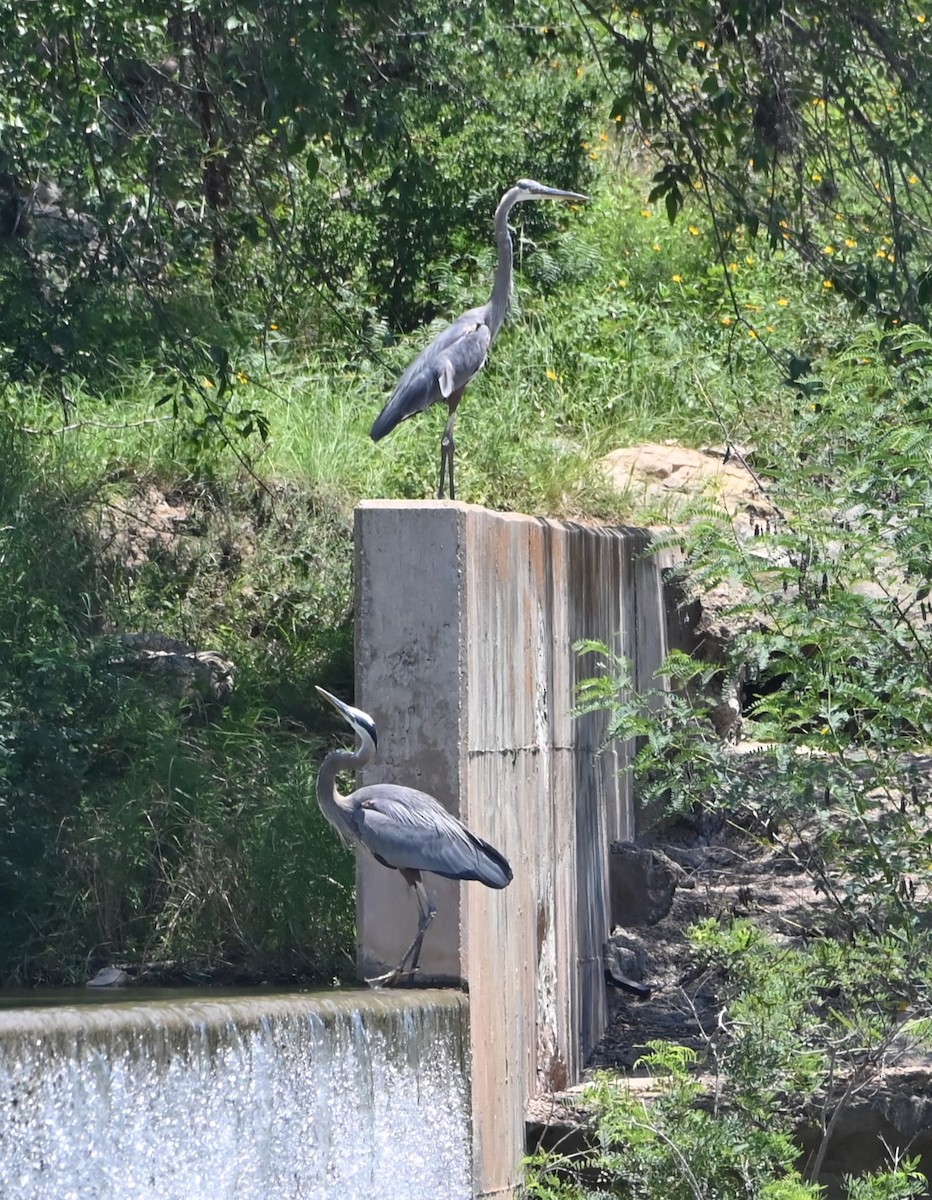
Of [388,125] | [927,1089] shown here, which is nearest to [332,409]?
[388,125]

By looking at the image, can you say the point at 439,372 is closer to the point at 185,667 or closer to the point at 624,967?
the point at 185,667

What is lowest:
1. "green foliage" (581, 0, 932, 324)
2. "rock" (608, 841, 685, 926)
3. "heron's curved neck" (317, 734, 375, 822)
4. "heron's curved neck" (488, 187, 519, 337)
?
"rock" (608, 841, 685, 926)

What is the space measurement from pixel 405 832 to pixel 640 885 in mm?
2840

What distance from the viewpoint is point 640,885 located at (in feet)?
25.3

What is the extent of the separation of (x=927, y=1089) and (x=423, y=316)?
6.71 m

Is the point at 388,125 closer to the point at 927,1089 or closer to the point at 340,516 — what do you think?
the point at 340,516

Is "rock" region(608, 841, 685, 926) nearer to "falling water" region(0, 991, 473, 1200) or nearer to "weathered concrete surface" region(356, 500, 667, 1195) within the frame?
"weathered concrete surface" region(356, 500, 667, 1195)

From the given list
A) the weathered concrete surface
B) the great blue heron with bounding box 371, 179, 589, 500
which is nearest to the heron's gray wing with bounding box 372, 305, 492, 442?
the great blue heron with bounding box 371, 179, 589, 500

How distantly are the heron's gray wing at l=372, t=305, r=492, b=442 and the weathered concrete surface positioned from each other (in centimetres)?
67

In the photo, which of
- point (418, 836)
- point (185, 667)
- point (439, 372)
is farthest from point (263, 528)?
point (418, 836)

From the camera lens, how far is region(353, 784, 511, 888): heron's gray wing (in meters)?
5.07

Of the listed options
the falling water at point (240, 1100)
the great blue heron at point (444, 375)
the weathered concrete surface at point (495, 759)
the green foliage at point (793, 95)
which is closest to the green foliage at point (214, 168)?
the green foliage at point (793, 95)

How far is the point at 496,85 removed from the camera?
11.8 m

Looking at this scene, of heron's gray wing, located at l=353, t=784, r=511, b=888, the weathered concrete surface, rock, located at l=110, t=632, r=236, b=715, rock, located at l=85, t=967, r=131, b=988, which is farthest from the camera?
rock, located at l=110, t=632, r=236, b=715
